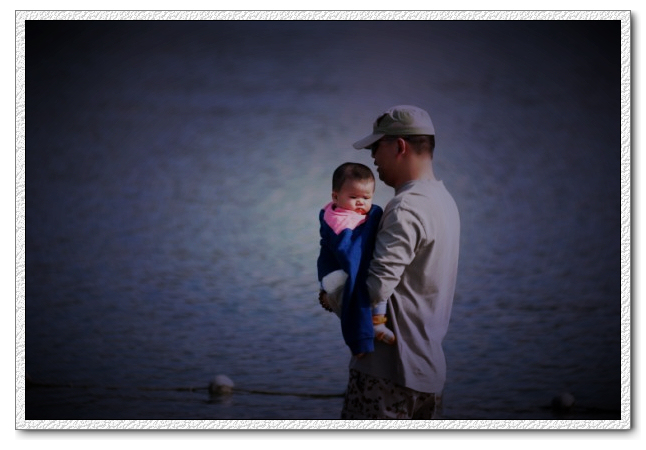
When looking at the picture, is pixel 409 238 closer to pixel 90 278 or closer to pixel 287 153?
pixel 287 153

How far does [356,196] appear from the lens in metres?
2.61

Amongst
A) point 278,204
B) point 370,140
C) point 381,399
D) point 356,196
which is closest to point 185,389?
point 278,204

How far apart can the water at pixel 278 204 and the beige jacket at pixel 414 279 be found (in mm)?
700

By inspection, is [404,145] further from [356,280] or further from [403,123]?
[356,280]

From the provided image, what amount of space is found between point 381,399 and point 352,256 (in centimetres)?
39

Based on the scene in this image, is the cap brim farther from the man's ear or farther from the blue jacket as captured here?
the blue jacket

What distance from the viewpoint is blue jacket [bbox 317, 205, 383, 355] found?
2500mm

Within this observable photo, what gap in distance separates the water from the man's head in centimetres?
67

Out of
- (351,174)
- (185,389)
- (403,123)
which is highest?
(403,123)

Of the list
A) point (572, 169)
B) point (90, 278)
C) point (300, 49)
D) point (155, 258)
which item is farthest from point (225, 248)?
point (572, 169)

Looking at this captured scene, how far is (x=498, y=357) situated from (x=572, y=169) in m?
0.68

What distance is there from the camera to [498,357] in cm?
325

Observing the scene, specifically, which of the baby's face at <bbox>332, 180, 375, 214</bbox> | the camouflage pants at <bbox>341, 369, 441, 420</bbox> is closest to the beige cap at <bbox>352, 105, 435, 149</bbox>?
the baby's face at <bbox>332, 180, 375, 214</bbox>

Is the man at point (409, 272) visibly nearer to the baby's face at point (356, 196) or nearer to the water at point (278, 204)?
the baby's face at point (356, 196)
